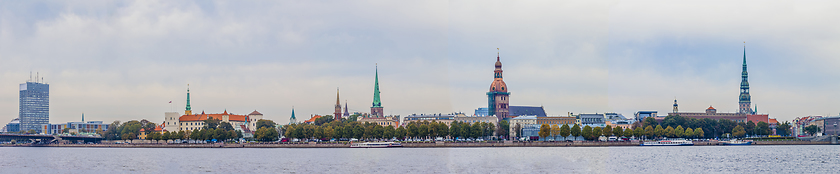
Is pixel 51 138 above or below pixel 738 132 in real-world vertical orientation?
below

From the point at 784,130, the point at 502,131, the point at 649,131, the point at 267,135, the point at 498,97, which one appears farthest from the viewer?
the point at 498,97

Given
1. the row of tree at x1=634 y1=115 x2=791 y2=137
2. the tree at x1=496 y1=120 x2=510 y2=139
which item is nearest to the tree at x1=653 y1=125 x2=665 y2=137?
the row of tree at x1=634 y1=115 x2=791 y2=137

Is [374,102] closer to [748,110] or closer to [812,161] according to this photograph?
[748,110]

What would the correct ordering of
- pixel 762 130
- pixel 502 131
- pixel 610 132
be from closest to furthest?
pixel 610 132 → pixel 762 130 → pixel 502 131

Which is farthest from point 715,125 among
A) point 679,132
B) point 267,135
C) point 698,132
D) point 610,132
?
point 267,135

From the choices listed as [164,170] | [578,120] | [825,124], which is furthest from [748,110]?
[164,170]

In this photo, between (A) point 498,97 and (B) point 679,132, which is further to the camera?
(A) point 498,97

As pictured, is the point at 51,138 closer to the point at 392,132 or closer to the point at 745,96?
the point at 392,132
